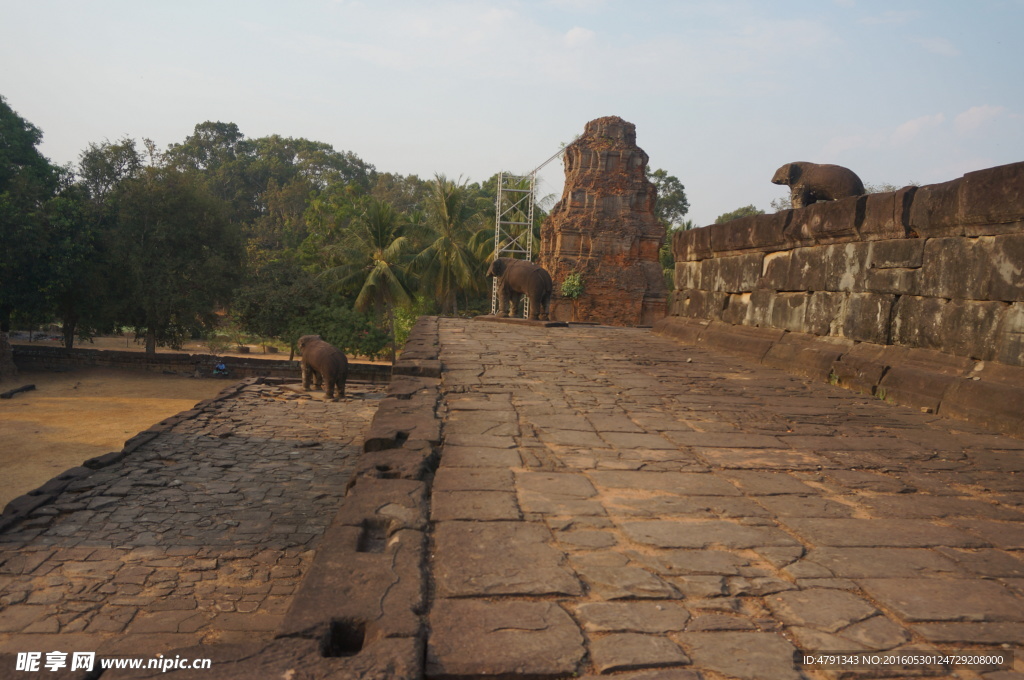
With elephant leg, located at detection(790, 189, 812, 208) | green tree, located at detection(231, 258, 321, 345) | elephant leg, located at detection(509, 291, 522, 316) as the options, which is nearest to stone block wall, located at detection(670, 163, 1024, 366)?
elephant leg, located at detection(790, 189, 812, 208)

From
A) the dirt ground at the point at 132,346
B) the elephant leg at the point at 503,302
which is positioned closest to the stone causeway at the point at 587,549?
the elephant leg at the point at 503,302

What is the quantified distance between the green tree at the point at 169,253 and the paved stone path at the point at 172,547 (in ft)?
49.4

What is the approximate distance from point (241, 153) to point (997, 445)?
181 feet

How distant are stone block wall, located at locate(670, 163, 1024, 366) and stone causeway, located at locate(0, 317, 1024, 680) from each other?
65 centimetres

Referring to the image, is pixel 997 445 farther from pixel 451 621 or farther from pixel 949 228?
pixel 451 621

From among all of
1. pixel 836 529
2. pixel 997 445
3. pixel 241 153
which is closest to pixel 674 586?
pixel 836 529

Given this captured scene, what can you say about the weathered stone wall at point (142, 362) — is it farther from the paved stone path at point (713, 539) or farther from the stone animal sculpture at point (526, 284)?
the paved stone path at point (713, 539)

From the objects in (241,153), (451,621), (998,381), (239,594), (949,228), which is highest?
(241,153)

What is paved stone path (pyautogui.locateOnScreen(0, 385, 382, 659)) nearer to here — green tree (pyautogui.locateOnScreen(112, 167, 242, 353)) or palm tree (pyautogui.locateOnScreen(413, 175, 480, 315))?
green tree (pyautogui.locateOnScreen(112, 167, 242, 353))

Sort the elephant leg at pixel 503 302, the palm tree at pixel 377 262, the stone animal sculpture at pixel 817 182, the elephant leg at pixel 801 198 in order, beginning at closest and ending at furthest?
the stone animal sculpture at pixel 817 182 → the elephant leg at pixel 801 198 → the elephant leg at pixel 503 302 → the palm tree at pixel 377 262

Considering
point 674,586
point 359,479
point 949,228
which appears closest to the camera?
point 674,586

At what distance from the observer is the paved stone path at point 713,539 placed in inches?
73.2

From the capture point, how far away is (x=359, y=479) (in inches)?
123

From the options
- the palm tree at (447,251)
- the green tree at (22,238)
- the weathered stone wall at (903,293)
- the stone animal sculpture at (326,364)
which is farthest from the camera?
the palm tree at (447,251)
